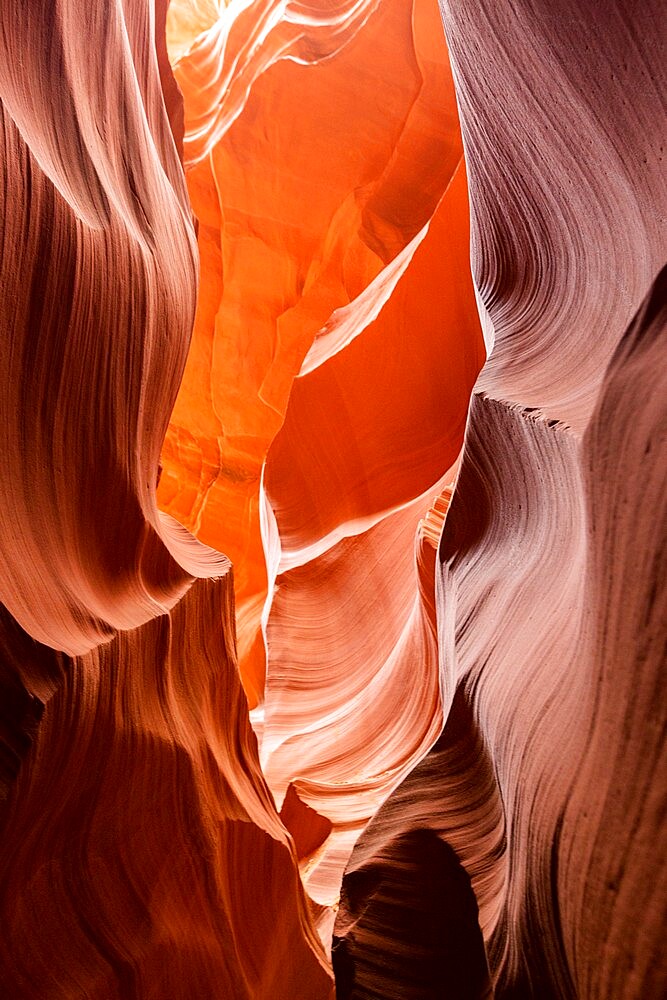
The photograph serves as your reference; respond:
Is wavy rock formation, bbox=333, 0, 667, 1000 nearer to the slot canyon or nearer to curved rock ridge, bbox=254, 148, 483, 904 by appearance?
the slot canyon

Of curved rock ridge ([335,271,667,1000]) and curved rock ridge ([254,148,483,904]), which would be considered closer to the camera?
curved rock ridge ([335,271,667,1000])

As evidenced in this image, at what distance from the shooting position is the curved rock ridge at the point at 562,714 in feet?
1.94

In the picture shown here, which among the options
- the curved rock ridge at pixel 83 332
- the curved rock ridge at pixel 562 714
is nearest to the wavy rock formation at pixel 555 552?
the curved rock ridge at pixel 562 714

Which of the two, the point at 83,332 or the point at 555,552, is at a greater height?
the point at 83,332

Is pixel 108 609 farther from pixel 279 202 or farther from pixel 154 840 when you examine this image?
pixel 279 202

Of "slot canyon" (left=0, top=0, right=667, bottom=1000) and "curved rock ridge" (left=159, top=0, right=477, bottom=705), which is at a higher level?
"curved rock ridge" (left=159, top=0, right=477, bottom=705)

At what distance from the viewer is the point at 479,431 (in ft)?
3.75

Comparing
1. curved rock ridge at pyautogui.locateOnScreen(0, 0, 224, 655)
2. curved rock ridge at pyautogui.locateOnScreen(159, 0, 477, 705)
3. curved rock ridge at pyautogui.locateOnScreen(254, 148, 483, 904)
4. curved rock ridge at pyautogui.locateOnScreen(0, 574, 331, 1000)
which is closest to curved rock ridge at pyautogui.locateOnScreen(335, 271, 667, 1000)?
curved rock ridge at pyautogui.locateOnScreen(0, 574, 331, 1000)

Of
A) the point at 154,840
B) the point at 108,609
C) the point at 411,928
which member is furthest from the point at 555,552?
the point at 154,840

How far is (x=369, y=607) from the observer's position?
2.35 metres

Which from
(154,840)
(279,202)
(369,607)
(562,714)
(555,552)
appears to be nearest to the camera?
(562,714)

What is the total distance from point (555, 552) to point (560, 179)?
1.77 feet

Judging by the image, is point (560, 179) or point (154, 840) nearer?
point (560, 179)

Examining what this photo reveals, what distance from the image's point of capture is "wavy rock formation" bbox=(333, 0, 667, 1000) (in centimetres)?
62
